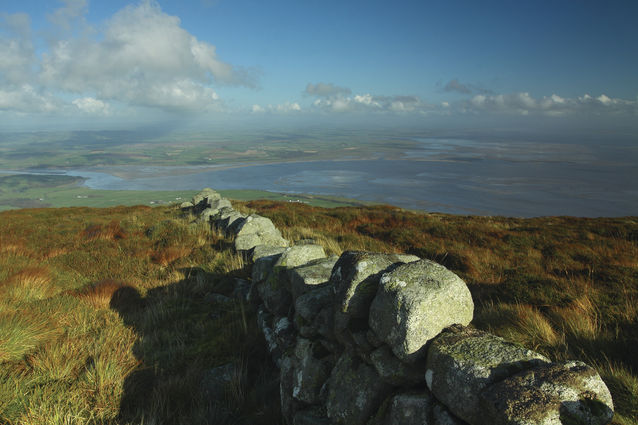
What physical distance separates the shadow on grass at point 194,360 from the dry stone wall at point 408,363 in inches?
18.9

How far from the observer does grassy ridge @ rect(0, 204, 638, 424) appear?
3.42m

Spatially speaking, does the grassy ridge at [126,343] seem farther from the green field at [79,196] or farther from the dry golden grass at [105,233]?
the green field at [79,196]

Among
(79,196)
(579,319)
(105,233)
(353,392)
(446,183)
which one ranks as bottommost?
(79,196)

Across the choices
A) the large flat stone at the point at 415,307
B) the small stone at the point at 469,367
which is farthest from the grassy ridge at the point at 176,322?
the large flat stone at the point at 415,307

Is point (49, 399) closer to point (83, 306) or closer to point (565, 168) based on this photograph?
point (83, 306)

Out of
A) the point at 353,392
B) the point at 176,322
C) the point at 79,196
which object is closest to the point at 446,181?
the point at 176,322

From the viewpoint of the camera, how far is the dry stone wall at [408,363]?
1.86 meters

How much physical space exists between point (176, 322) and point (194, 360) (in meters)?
1.35

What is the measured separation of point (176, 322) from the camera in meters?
5.54

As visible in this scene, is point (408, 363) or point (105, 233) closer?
point (408, 363)

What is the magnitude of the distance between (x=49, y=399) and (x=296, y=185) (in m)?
107

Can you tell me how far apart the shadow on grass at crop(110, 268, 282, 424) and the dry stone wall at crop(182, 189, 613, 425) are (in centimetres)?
48

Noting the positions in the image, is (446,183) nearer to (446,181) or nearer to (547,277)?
(446,181)

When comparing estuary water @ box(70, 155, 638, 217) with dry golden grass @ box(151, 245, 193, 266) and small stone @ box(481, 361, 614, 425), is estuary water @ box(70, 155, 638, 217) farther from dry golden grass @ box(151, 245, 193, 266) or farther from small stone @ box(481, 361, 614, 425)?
small stone @ box(481, 361, 614, 425)
